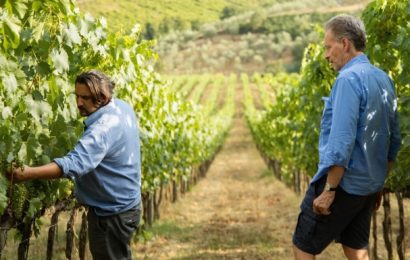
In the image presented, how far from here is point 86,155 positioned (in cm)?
305

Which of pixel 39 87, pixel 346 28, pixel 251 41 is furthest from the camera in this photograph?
pixel 251 41

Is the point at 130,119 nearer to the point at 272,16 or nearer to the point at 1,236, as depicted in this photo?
the point at 1,236

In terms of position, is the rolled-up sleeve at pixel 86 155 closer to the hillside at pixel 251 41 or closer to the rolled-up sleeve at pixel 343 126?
the rolled-up sleeve at pixel 343 126

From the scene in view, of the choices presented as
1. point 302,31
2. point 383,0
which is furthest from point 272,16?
point 383,0

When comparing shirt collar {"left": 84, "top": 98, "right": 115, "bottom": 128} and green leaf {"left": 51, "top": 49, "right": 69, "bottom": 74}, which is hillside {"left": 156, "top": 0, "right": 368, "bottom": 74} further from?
shirt collar {"left": 84, "top": 98, "right": 115, "bottom": 128}

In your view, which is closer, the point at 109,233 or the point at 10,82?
the point at 10,82

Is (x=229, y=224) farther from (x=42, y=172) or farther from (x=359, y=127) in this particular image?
(x=42, y=172)

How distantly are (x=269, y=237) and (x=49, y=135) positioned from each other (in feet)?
20.0

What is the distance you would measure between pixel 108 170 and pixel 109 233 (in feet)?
1.18

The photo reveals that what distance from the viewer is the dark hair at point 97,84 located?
327cm

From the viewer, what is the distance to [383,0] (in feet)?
18.2

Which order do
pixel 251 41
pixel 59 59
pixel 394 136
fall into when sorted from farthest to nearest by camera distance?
1. pixel 251 41
2. pixel 394 136
3. pixel 59 59

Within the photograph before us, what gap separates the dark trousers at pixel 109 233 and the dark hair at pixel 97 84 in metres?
0.62

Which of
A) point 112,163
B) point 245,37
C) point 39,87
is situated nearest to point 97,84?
point 112,163
